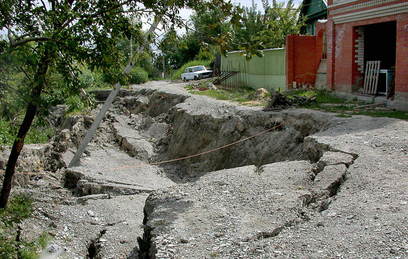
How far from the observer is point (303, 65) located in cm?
1828

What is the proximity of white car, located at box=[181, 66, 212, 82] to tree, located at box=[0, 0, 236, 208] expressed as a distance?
81.1 ft

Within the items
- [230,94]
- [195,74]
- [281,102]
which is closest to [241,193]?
[281,102]

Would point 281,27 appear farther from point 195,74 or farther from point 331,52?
point 331,52

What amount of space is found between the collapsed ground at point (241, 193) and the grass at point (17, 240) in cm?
30

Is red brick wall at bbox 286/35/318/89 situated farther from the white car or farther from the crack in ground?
the white car

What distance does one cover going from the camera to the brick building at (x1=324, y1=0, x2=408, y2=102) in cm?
1364

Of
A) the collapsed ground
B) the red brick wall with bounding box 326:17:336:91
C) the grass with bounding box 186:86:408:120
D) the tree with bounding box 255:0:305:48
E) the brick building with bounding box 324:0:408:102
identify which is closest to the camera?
the collapsed ground

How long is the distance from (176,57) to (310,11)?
Answer: 17390mm

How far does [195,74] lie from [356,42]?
17.6 metres

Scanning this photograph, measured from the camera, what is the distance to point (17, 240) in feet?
21.7

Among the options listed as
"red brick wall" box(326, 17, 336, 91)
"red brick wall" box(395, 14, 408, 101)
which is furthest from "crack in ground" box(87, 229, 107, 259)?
"red brick wall" box(326, 17, 336, 91)

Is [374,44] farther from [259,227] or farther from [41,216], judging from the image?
[41,216]

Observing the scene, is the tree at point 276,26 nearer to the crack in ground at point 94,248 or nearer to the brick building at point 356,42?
the brick building at point 356,42

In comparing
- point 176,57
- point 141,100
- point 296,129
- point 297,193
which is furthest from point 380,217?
point 176,57
